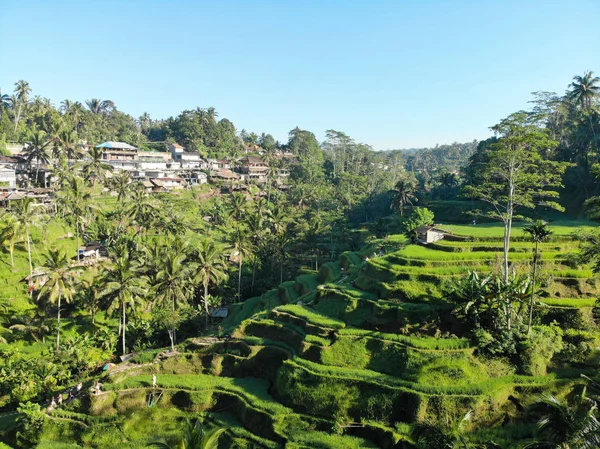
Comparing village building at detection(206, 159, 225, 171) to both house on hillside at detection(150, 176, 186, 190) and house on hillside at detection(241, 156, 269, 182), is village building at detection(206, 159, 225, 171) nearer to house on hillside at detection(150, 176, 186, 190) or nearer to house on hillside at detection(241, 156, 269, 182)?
house on hillside at detection(241, 156, 269, 182)

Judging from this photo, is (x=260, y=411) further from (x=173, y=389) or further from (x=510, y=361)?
(x=510, y=361)

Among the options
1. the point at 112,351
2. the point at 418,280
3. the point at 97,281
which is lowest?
the point at 112,351

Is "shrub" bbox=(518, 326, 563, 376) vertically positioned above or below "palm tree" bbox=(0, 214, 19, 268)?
below

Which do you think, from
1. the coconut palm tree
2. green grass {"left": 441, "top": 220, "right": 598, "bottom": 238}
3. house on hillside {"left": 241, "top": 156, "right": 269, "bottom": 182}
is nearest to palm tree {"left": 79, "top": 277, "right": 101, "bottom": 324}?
the coconut palm tree

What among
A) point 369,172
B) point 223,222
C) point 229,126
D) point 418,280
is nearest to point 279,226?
point 223,222

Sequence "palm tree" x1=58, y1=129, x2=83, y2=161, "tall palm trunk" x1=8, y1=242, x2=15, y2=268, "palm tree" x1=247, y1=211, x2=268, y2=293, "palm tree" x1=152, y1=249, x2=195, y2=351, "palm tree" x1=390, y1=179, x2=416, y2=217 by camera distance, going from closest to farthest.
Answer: "palm tree" x1=152, y1=249, x2=195, y2=351 → "tall palm trunk" x1=8, y1=242, x2=15, y2=268 → "palm tree" x1=247, y1=211, x2=268, y2=293 → "palm tree" x1=390, y1=179, x2=416, y2=217 → "palm tree" x1=58, y1=129, x2=83, y2=161
